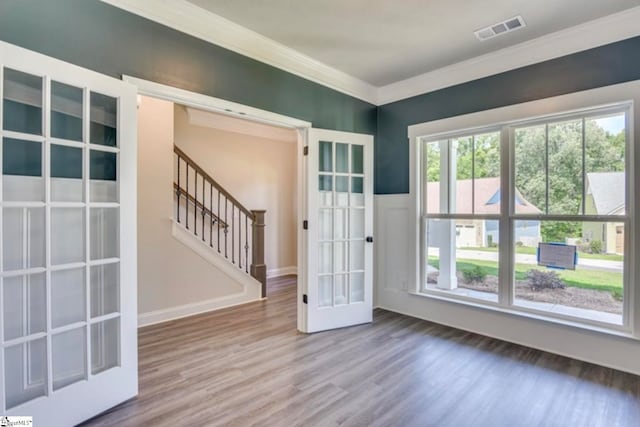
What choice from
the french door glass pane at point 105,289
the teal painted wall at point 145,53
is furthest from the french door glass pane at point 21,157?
the french door glass pane at point 105,289

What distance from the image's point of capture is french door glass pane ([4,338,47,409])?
1707 mm

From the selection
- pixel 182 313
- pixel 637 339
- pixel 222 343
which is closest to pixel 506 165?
pixel 637 339

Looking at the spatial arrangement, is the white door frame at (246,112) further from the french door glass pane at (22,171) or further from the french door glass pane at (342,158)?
the french door glass pane at (22,171)

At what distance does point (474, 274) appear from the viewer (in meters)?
3.48

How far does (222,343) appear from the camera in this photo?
3.07m

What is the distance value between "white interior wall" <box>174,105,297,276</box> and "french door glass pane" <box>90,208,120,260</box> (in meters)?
3.30

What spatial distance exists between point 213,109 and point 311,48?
3.76 ft

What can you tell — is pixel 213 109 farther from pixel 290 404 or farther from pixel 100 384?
pixel 290 404

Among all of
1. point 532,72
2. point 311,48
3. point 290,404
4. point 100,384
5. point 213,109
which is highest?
point 311,48

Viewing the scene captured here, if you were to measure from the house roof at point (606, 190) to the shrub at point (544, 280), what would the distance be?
2.22 feet

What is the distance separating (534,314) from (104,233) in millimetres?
3644

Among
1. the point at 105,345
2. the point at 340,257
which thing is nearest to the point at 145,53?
the point at 105,345

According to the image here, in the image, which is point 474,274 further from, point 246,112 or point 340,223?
point 246,112

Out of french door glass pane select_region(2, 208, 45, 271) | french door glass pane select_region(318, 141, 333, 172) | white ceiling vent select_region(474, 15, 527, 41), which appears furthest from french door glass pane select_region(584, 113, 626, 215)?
french door glass pane select_region(2, 208, 45, 271)
